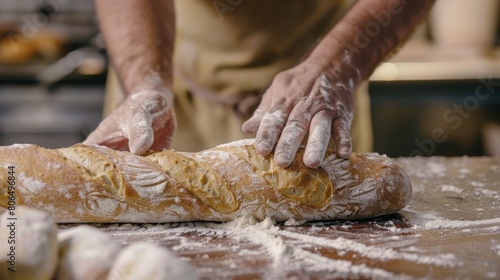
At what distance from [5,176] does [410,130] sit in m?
3.19

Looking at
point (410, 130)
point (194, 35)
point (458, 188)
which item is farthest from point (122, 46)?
point (410, 130)

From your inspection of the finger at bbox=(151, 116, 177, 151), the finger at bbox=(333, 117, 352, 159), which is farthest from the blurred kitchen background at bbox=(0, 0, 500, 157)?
the finger at bbox=(333, 117, 352, 159)

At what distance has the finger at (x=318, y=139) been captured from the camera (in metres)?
1.44

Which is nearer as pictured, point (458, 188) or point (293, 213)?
point (293, 213)

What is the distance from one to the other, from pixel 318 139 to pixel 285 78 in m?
0.26

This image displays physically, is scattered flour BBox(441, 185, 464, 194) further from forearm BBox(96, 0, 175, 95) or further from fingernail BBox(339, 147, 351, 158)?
forearm BBox(96, 0, 175, 95)

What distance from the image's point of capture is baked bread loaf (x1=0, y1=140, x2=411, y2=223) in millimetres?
1402

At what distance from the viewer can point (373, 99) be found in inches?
155

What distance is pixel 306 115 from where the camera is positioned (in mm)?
1533

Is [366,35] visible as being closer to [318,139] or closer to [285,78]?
[285,78]

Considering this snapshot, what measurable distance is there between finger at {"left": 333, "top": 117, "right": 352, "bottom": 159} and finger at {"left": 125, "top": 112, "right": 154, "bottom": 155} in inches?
19.2

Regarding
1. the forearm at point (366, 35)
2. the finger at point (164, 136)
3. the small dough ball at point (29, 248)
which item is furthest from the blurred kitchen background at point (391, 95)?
the small dough ball at point (29, 248)

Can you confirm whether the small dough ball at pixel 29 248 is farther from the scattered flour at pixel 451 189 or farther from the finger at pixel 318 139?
the scattered flour at pixel 451 189

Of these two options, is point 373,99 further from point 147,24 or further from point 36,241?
point 36,241
